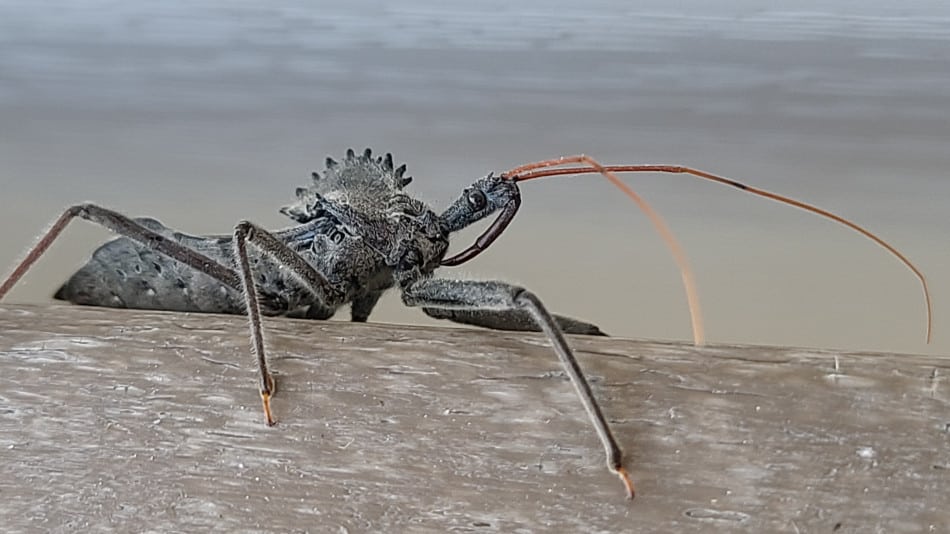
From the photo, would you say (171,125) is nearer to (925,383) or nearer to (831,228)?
(831,228)

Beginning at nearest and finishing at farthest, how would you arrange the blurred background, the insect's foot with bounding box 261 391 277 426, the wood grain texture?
1. the wood grain texture
2. the insect's foot with bounding box 261 391 277 426
3. the blurred background

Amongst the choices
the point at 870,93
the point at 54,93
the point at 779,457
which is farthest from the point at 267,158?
the point at 779,457

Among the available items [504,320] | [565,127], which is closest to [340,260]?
[504,320]

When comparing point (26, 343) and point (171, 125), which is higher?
point (171, 125)

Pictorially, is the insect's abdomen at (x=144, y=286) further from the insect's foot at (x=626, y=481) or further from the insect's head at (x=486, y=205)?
the insect's foot at (x=626, y=481)

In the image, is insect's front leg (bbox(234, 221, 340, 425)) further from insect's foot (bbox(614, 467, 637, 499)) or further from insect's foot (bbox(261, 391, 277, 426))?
insect's foot (bbox(614, 467, 637, 499))

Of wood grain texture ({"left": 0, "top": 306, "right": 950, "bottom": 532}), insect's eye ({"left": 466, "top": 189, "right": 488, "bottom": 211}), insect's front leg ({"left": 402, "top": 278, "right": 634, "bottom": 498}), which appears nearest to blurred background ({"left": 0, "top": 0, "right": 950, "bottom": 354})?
insect's eye ({"left": 466, "top": 189, "right": 488, "bottom": 211})
